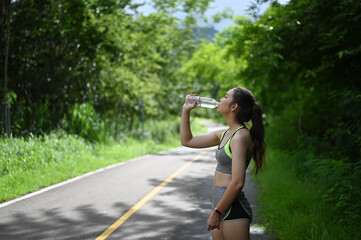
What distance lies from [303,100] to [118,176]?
7612mm

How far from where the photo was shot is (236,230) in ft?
9.25

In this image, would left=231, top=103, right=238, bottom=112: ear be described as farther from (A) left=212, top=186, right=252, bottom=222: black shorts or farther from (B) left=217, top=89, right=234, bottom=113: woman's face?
(A) left=212, top=186, right=252, bottom=222: black shorts

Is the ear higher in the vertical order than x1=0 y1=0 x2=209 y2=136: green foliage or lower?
lower

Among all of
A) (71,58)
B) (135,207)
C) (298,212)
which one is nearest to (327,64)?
(298,212)

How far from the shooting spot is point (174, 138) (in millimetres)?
26234

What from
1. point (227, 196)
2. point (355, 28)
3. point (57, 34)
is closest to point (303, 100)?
point (355, 28)

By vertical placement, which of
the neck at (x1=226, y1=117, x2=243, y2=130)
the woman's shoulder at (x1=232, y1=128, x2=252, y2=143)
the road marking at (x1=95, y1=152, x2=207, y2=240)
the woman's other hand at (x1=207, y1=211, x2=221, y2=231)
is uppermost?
the neck at (x1=226, y1=117, x2=243, y2=130)

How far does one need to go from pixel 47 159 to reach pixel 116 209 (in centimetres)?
528

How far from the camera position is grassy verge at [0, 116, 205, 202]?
8891 millimetres

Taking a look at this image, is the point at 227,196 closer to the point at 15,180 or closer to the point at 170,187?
the point at 170,187

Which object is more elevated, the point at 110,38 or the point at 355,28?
the point at 110,38

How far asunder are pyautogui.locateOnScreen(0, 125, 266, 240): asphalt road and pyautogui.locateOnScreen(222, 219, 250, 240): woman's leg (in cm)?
267

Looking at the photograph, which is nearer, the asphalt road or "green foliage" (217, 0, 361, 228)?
the asphalt road

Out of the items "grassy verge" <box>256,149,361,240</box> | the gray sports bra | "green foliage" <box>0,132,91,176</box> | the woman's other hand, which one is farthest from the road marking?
"green foliage" <box>0,132,91,176</box>
